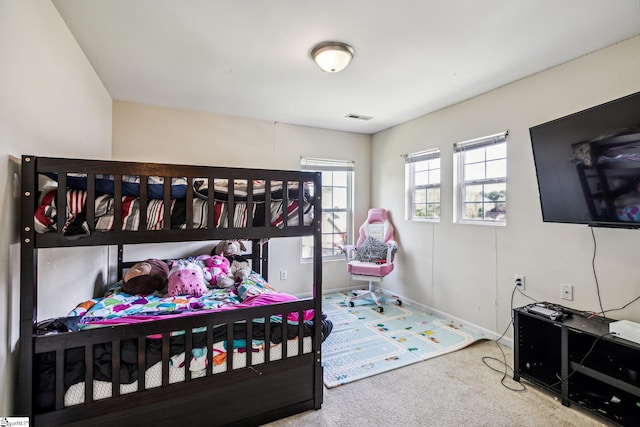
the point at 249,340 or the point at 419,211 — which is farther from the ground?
the point at 419,211

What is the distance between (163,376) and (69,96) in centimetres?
189

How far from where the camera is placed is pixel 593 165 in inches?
73.6

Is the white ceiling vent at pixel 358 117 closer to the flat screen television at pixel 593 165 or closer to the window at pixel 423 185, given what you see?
the window at pixel 423 185

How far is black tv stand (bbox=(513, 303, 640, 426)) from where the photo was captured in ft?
5.68

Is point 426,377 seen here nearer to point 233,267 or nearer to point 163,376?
point 163,376

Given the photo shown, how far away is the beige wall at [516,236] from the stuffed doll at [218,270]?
229cm

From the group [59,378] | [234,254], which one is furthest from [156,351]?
[234,254]

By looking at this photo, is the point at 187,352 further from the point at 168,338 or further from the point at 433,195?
the point at 433,195

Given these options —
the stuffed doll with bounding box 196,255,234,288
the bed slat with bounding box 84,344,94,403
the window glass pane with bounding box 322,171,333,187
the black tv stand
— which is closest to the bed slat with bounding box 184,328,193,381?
the bed slat with bounding box 84,344,94,403

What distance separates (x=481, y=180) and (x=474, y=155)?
11.1 inches

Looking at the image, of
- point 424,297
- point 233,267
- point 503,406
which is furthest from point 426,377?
point 233,267

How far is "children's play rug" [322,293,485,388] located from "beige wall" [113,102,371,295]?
0.77 metres

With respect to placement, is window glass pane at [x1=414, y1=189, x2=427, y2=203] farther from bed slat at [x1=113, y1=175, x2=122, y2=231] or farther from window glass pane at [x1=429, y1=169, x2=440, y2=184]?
bed slat at [x1=113, y1=175, x2=122, y2=231]

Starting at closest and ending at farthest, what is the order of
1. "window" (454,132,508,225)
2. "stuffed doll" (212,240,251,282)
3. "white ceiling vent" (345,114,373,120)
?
"window" (454,132,508,225), "stuffed doll" (212,240,251,282), "white ceiling vent" (345,114,373,120)
